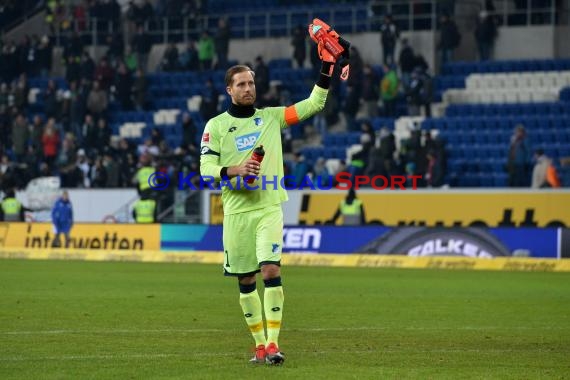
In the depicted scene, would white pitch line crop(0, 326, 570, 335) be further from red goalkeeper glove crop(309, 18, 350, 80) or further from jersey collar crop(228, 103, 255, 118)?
red goalkeeper glove crop(309, 18, 350, 80)

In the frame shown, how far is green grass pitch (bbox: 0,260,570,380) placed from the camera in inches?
412

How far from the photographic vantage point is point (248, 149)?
11.4 metres

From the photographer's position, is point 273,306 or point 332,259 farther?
point 332,259

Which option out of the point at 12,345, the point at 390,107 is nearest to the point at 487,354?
the point at 12,345

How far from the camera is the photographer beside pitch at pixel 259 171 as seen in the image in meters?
11.1

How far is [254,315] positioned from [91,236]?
2319 centimetres

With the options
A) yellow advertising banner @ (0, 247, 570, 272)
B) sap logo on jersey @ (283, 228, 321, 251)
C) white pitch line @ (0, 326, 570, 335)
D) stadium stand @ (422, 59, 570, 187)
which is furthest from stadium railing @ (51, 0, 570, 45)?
white pitch line @ (0, 326, 570, 335)

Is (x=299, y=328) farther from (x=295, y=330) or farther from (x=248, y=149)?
(x=248, y=149)

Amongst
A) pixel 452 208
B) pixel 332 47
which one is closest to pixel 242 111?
pixel 332 47

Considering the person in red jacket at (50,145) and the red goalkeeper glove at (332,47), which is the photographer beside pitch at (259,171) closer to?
the red goalkeeper glove at (332,47)

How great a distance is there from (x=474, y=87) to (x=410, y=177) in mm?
6199

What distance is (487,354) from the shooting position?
38.2ft

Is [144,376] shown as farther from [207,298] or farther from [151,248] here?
[151,248]

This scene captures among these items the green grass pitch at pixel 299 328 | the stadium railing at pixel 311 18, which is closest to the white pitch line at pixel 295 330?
the green grass pitch at pixel 299 328
